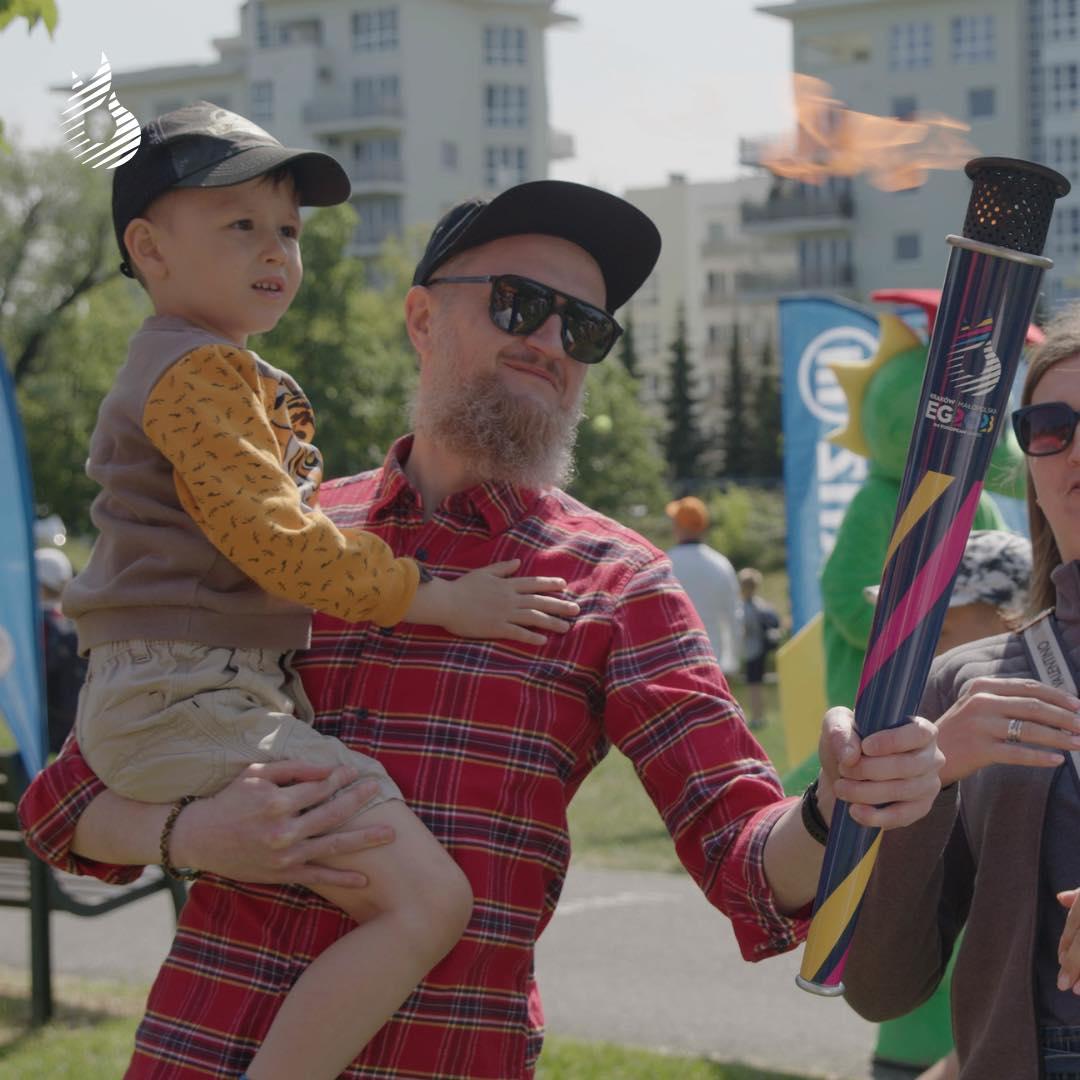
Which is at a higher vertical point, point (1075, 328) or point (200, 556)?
point (1075, 328)

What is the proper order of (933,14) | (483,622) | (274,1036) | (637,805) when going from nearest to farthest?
(274,1036)
(483,622)
(637,805)
(933,14)

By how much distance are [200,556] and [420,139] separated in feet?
242

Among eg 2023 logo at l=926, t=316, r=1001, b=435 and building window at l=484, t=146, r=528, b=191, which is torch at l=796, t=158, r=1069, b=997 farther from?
building window at l=484, t=146, r=528, b=191

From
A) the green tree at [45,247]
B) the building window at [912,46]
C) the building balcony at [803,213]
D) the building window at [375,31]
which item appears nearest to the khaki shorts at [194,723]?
the green tree at [45,247]

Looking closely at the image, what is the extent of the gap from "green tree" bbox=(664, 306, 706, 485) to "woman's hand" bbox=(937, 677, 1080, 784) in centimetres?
6330


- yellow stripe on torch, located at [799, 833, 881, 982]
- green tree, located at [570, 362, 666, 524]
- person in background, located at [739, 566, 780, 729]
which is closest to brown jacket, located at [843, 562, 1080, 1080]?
yellow stripe on torch, located at [799, 833, 881, 982]

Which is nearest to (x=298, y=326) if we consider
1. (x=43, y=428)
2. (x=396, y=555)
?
(x=43, y=428)

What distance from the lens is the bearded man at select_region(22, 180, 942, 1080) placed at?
98.3 inches

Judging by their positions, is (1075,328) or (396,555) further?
(396,555)

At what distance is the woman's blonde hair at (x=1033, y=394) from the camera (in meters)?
2.54

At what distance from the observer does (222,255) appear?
2711mm

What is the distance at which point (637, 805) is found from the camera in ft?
41.4

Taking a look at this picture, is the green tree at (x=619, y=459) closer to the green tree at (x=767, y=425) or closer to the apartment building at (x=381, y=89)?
the green tree at (x=767, y=425)

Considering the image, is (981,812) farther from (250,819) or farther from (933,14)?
(933,14)
